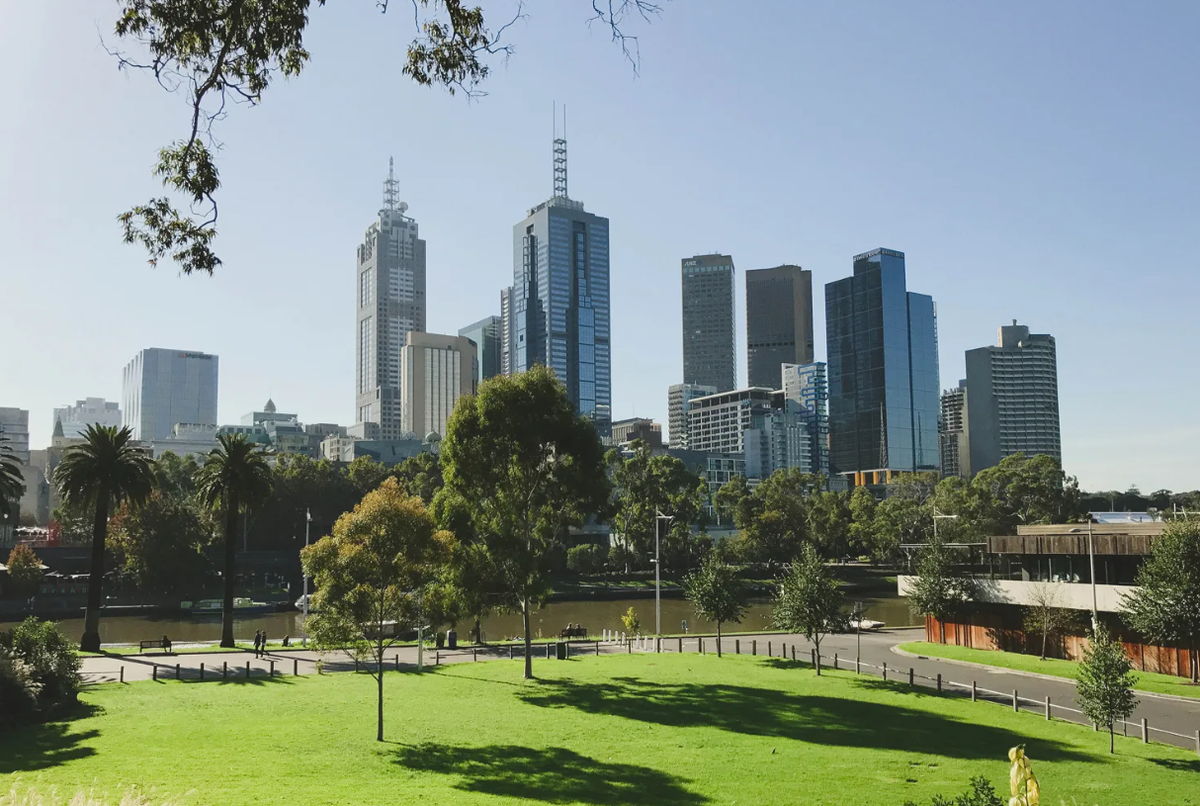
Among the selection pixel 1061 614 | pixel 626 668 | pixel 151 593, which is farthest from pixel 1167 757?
pixel 151 593

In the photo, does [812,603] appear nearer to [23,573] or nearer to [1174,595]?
[1174,595]

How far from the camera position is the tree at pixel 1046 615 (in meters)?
47.9

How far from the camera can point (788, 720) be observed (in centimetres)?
2883

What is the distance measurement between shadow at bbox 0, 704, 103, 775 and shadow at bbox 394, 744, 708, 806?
26.2 feet

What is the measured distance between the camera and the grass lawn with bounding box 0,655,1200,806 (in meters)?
19.3

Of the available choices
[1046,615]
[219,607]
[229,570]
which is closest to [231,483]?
[229,570]

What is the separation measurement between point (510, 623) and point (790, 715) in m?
47.0

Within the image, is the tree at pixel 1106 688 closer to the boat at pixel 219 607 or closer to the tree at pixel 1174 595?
the tree at pixel 1174 595

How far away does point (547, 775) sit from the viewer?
69.9 ft

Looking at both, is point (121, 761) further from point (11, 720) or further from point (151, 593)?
point (151, 593)

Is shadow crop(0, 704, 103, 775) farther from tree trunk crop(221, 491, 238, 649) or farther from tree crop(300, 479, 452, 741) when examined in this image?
tree trunk crop(221, 491, 238, 649)

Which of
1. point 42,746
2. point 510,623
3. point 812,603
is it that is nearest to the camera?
point 42,746

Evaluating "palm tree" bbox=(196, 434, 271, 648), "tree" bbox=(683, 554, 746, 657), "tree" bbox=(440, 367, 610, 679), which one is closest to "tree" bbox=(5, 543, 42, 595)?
"palm tree" bbox=(196, 434, 271, 648)

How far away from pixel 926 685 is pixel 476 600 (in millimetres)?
19548
